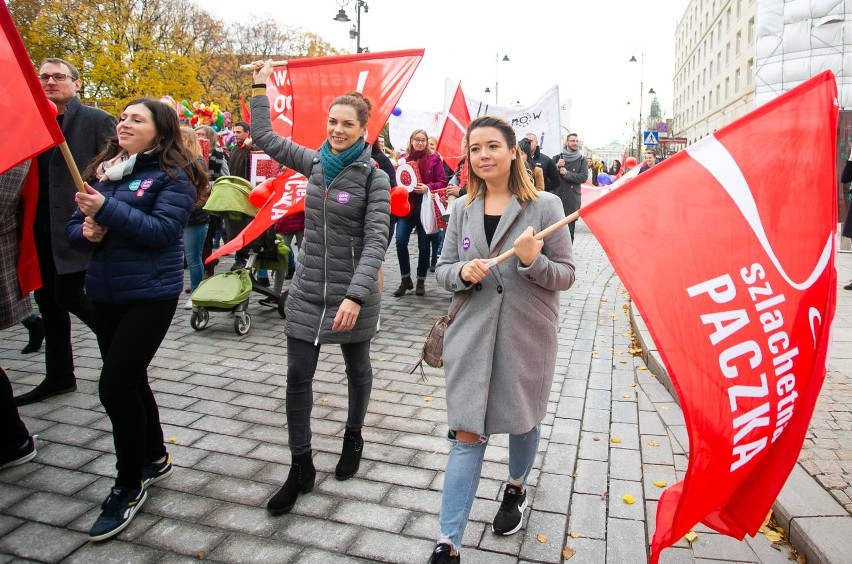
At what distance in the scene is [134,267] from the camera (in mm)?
3189

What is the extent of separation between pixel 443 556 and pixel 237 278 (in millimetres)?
4733

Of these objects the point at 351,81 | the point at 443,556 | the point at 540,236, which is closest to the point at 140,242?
the point at 540,236

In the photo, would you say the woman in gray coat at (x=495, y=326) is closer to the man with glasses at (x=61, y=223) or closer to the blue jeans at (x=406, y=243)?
the man with glasses at (x=61, y=223)

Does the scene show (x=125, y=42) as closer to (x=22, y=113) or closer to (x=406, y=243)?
(x=406, y=243)

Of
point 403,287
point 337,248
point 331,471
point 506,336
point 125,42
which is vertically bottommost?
point 331,471

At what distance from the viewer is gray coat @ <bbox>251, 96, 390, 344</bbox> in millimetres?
3416

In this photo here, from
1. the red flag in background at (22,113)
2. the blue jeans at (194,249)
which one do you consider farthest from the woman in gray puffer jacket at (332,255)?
the blue jeans at (194,249)

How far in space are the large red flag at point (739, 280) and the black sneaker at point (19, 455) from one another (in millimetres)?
3312

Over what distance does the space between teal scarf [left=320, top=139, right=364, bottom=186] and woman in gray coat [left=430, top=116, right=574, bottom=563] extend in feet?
2.44

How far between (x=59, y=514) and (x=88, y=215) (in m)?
1.46

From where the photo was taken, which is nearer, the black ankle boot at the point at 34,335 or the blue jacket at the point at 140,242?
the blue jacket at the point at 140,242

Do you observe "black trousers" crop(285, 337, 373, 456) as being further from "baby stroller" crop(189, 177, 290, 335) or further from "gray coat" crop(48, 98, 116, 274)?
"baby stroller" crop(189, 177, 290, 335)

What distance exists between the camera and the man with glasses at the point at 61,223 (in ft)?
14.3

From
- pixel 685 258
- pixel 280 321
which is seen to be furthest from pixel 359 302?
pixel 280 321
